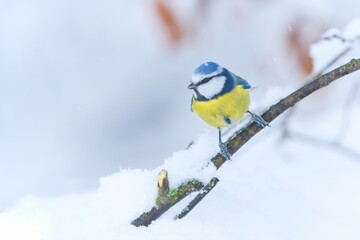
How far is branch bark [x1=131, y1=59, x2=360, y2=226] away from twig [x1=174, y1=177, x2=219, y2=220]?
0.5 inches

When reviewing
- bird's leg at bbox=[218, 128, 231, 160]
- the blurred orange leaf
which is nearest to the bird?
bird's leg at bbox=[218, 128, 231, 160]

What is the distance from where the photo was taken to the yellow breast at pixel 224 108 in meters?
1.39

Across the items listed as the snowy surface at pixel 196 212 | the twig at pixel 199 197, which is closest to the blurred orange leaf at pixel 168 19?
the snowy surface at pixel 196 212

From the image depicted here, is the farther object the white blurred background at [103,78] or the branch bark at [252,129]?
the white blurred background at [103,78]

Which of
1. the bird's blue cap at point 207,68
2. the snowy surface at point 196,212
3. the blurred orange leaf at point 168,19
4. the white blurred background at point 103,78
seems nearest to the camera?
the snowy surface at point 196,212

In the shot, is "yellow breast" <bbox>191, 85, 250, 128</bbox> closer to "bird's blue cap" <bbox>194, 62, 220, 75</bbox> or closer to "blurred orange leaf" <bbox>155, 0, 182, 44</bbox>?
"bird's blue cap" <bbox>194, 62, 220, 75</bbox>

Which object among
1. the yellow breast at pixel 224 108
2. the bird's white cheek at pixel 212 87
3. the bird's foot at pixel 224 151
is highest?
the bird's white cheek at pixel 212 87

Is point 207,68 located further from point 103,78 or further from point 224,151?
point 103,78

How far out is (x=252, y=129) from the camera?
1.11 m

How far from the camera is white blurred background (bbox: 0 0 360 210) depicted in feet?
13.0

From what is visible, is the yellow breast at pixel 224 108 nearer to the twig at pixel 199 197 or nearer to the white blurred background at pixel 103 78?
the twig at pixel 199 197

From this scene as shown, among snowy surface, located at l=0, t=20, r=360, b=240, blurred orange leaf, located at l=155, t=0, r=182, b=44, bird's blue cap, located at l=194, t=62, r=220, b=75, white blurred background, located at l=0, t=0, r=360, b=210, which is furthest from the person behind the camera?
white blurred background, located at l=0, t=0, r=360, b=210

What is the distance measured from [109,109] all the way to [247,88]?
9.31ft

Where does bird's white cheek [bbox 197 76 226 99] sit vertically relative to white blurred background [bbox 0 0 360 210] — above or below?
below
